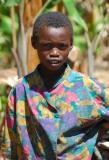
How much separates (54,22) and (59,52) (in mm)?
118

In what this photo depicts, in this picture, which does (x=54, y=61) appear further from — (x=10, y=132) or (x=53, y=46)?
(x=10, y=132)

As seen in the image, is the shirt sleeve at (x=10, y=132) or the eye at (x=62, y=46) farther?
the shirt sleeve at (x=10, y=132)

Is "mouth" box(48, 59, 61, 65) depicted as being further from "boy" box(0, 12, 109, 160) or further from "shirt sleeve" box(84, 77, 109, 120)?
"shirt sleeve" box(84, 77, 109, 120)

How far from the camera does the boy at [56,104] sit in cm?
212

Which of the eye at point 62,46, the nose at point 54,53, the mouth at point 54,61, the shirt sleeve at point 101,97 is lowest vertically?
the shirt sleeve at point 101,97

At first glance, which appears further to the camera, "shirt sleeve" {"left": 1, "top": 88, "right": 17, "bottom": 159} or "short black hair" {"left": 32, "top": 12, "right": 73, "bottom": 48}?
"shirt sleeve" {"left": 1, "top": 88, "right": 17, "bottom": 159}

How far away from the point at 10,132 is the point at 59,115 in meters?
0.26

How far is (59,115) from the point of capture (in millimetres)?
2135

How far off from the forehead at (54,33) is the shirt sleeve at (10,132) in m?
0.28

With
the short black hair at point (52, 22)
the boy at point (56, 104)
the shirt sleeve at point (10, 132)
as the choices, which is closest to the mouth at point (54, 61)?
the boy at point (56, 104)

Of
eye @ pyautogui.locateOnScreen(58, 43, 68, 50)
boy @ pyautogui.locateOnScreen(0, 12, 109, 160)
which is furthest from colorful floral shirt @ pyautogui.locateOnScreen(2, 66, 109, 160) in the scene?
eye @ pyautogui.locateOnScreen(58, 43, 68, 50)

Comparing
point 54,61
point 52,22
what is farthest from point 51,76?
point 52,22

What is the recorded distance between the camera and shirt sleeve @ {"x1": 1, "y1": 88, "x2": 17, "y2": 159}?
2.25 meters

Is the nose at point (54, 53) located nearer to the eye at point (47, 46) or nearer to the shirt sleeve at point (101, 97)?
the eye at point (47, 46)
